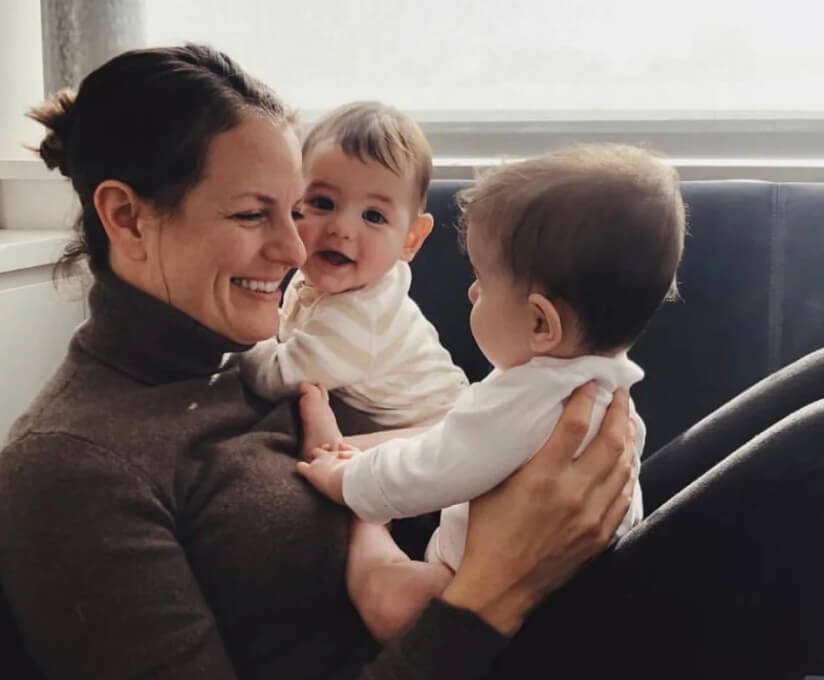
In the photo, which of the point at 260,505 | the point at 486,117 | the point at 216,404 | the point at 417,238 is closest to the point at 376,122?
the point at 417,238

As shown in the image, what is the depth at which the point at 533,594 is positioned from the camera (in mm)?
964

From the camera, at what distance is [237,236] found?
1093 millimetres

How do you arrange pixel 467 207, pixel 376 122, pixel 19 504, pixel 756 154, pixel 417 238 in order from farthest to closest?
pixel 756 154 → pixel 417 238 → pixel 376 122 → pixel 467 207 → pixel 19 504

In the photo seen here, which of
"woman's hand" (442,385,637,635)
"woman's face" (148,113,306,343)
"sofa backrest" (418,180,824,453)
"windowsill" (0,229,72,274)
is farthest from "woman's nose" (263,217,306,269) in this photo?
"windowsill" (0,229,72,274)

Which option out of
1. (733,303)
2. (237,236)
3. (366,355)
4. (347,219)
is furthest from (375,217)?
(733,303)

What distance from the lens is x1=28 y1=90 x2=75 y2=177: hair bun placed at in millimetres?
1105

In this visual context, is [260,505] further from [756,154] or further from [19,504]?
[756,154]

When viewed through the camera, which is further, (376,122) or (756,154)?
(756,154)

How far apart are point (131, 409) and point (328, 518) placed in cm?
25

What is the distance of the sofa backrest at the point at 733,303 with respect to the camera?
162cm

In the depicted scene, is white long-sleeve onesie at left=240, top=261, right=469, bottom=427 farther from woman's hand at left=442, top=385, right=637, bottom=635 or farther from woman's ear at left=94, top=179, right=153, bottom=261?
woman's hand at left=442, top=385, right=637, bottom=635

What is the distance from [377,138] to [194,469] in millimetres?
549

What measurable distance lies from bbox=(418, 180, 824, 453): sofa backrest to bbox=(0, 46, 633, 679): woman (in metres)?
0.70

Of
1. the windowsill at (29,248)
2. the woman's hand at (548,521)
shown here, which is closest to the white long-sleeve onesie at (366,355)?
the woman's hand at (548,521)
